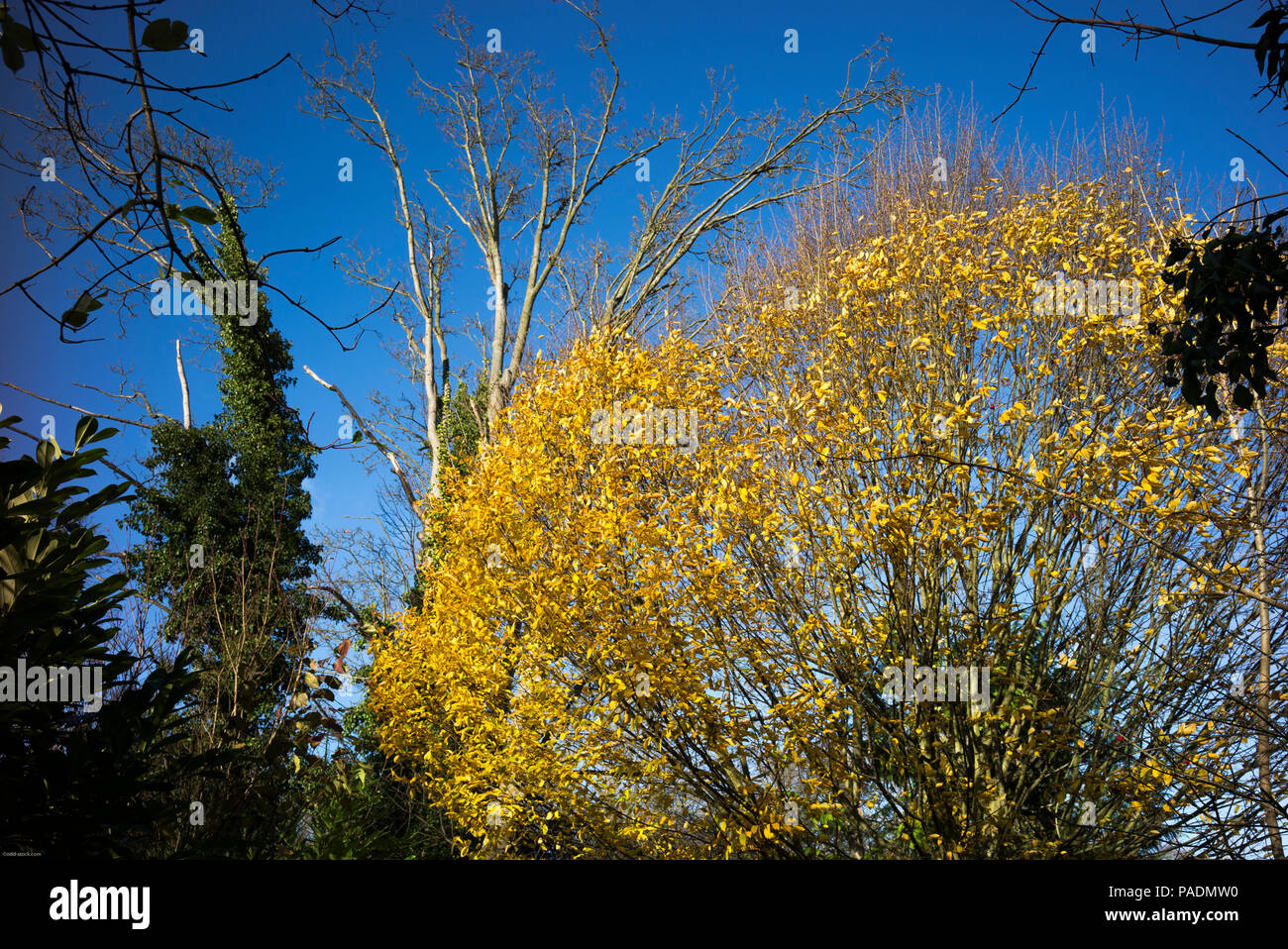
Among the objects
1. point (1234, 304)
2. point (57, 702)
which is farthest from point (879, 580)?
point (57, 702)

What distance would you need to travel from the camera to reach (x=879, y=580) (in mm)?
5637

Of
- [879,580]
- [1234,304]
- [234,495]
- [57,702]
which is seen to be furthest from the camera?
[234,495]

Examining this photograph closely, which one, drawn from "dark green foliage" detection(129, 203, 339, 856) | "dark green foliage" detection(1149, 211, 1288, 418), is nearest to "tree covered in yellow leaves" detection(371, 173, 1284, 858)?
"dark green foliage" detection(1149, 211, 1288, 418)

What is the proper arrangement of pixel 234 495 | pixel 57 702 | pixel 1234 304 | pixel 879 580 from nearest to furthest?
1. pixel 57 702
2. pixel 1234 304
3. pixel 879 580
4. pixel 234 495

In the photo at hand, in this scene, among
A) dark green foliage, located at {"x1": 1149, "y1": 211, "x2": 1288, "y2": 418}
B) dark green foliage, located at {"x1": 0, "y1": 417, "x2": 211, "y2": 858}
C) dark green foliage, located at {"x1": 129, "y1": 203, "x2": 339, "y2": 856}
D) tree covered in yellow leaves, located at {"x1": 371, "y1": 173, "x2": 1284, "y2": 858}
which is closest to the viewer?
dark green foliage, located at {"x1": 0, "y1": 417, "x2": 211, "y2": 858}

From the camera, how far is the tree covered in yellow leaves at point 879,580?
204 inches

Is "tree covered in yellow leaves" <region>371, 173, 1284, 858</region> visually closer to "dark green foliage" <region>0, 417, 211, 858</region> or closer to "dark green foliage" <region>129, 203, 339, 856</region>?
"dark green foliage" <region>0, 417, 211, 858</region>

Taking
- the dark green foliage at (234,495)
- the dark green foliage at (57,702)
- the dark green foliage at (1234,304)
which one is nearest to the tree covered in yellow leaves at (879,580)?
the dark green foliage at (1234,304)

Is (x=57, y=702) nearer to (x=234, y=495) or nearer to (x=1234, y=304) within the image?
(x=1234, y=304)

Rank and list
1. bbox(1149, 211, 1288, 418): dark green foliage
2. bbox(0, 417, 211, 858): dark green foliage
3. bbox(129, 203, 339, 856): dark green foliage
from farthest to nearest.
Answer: bbox(129, 203, 339, 856): dark green foliage < bbox(1149, 211, 1288, 418): dark green foliage < bbox(0, 417, 211, 858): dark green foliage

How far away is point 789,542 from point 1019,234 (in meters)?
3.02

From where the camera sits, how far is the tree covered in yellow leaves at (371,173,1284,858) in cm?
519
